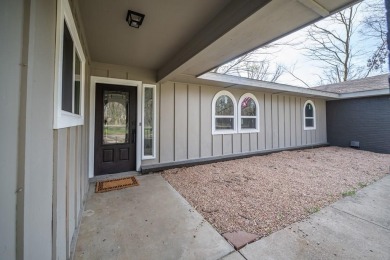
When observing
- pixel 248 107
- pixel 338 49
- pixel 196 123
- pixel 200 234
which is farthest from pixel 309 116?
pixel 200 234

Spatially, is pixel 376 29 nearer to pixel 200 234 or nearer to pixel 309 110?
pixel 309 110

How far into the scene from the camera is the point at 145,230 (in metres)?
2.11

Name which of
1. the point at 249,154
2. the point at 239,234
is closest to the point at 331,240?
the point at 239,234

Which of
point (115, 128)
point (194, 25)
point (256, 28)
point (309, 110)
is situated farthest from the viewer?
point (309, 110)

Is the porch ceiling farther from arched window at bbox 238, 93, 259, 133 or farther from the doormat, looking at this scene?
arched window at bbox 238, 93, 259, 133

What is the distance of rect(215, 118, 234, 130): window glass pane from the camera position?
5.74 meters

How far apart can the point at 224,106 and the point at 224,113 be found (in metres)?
0.24

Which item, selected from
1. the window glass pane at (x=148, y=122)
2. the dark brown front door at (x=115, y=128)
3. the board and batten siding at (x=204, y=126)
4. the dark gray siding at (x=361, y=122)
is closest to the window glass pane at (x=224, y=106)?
→ the board and batten siding at (x=204, y=126)

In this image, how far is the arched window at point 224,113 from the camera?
5645 millimetres

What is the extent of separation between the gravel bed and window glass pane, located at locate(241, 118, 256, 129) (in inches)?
51.6

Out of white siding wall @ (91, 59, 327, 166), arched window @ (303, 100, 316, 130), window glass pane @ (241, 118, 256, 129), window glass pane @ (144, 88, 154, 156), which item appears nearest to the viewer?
window glass pane @ (144, 88, 154, 156)

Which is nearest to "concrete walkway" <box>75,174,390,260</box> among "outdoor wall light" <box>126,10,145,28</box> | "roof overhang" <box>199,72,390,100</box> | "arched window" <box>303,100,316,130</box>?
"outdoor wall light" <box>126,10,145,28</box>

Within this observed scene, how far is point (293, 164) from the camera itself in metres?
5.27

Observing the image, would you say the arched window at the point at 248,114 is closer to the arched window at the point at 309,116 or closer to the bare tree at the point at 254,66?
the bare tree at the point at 254,66
